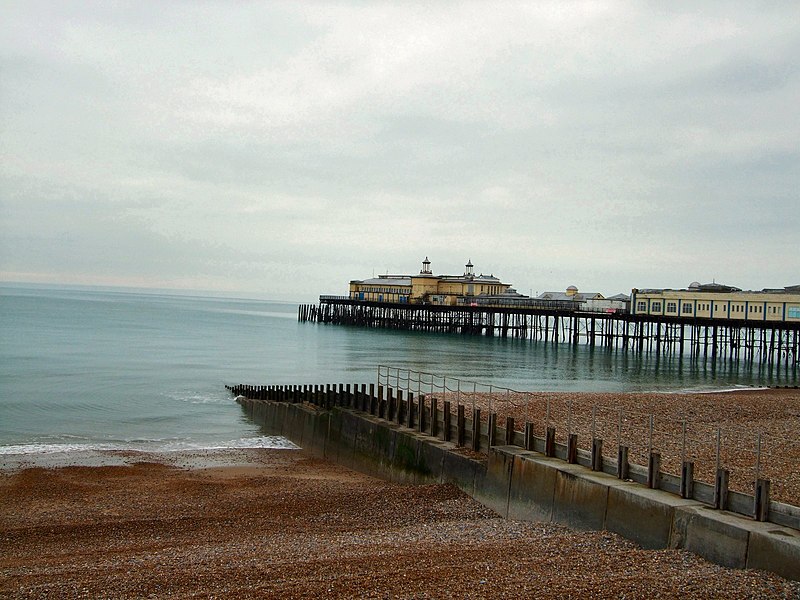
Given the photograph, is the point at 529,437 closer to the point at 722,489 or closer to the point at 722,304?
the point at 722,489

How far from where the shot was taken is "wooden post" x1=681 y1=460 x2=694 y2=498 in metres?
9.91

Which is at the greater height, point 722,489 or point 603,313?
point 603,313

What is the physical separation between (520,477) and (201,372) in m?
34.4

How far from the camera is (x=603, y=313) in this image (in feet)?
244

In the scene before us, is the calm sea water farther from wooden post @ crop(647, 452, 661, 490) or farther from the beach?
wooden post @ crop(647, 452, 661, 490)

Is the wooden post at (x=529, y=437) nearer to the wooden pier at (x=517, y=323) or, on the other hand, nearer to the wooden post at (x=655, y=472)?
the wooden post at (x=655, y=472)

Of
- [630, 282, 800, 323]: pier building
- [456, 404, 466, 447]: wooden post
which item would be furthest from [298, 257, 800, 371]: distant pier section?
[456, 404, 466, 447]: wooden post

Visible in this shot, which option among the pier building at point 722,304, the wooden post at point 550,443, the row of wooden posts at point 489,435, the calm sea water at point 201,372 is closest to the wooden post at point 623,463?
the row of wooden posts at point 489,435

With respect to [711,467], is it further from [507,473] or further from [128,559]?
[128,559]

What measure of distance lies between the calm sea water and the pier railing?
36.0 feet

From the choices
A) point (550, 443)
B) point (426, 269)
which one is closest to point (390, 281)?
point (426, 269)

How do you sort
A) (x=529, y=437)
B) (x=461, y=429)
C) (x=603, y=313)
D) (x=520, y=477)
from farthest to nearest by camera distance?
(x=603, y=313) < (x=461, y=429) < (x=529, y=437) < (x=520, y=477)

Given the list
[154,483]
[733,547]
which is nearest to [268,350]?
[154,483]

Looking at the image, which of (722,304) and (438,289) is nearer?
(722,304)
